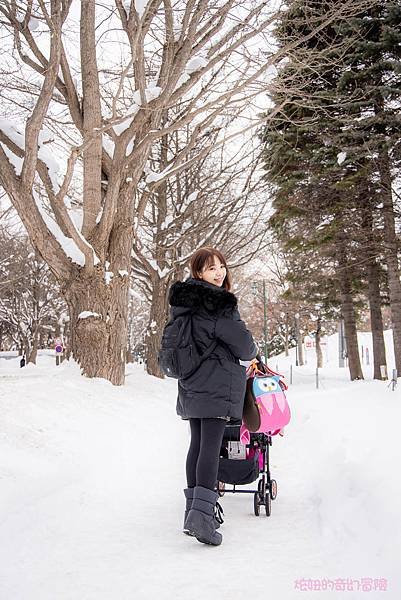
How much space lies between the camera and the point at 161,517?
13.9 ft

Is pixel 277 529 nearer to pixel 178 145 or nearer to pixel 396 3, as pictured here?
pixel 396 3

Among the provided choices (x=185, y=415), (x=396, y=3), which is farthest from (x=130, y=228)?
(x=396, y=3)

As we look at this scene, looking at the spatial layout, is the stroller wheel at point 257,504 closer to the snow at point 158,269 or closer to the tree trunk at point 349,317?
the snow at point 158,269

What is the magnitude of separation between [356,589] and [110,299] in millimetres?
7761

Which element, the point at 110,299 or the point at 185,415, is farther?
the point at 110,299

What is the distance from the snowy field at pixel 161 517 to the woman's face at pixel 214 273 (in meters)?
1.79

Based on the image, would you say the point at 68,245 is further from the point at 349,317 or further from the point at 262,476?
the point at 349,317

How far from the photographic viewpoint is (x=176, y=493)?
5008 mm

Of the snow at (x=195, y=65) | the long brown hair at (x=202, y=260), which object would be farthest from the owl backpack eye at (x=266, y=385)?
the snow at (x=195, y=65)

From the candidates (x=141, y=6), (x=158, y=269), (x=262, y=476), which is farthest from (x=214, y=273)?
(x=158, y=269)

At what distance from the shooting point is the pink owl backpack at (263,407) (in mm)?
4129

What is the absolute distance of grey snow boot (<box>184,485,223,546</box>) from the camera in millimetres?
3516

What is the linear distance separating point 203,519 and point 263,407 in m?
0.96

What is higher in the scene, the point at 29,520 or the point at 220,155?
the point at 220,155
